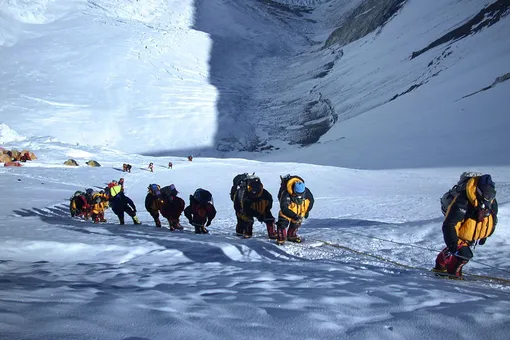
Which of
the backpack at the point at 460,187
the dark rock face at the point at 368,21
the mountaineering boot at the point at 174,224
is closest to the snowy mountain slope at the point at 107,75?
the dark rock face at the point at 368,21

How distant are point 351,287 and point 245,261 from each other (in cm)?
214

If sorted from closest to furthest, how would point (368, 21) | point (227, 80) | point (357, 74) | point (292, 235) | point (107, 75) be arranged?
point (292, 235), point (357, 74), point (107, 75), point (227, 80), point (368, 21)

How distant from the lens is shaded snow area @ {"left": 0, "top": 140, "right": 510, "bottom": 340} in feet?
7.43

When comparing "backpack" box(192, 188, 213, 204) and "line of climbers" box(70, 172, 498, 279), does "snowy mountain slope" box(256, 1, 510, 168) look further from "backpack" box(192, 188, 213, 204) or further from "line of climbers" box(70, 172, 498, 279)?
"backpack" box(192, 188, 213, 204)

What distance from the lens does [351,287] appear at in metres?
3.48

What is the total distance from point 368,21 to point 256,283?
58.2m

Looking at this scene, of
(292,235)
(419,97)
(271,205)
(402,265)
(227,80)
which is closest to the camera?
(402,265)

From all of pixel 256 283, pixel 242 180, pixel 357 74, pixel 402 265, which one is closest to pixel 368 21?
pixel 357 74

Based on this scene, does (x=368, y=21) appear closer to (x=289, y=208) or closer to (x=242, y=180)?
(x=242, y=180)

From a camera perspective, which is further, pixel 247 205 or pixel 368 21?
pixel 368 21

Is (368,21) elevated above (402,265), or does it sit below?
above

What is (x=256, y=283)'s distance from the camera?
3.79m

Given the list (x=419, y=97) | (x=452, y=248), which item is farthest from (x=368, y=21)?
(x=452, y=248)

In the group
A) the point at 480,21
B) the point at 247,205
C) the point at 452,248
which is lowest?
the point at 452,248
